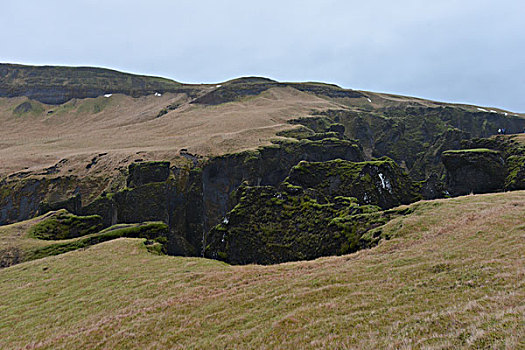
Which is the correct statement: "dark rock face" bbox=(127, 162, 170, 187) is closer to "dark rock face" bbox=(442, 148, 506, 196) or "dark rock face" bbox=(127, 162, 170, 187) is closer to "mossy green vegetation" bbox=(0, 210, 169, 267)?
"mossy green vegetation" bbox=(0, 210, 169, 267)

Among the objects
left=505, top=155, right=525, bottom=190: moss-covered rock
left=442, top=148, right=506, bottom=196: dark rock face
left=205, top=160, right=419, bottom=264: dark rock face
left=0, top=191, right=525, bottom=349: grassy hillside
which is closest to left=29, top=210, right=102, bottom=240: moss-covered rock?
left=0, top=191, right=525, bottom=349: grassy hillside

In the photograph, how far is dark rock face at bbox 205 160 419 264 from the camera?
33.3 m

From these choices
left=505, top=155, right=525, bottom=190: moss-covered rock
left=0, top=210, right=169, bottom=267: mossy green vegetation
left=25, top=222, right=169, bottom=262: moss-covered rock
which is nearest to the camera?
left=25, top=222, right=169, bottom=262: moss-covered rock

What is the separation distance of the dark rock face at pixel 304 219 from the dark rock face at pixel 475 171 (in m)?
25.6

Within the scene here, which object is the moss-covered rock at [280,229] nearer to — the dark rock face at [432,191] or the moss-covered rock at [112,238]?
the moss-covered rock at [112,238]

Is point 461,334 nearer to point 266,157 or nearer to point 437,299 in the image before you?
point 437,299

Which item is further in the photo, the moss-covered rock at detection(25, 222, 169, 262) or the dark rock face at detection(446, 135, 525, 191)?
the dark rock face at detection(446, 135, 525, 191)

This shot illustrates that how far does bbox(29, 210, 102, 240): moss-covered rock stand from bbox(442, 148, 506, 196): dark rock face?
82.7m

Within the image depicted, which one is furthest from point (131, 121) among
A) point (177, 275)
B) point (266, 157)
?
point (177, 275)

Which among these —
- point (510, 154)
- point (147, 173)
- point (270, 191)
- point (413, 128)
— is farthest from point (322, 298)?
point (413, 128)

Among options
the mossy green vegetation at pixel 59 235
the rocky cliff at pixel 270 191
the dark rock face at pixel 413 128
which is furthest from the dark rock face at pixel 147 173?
the dark rock face at pixel 413 128

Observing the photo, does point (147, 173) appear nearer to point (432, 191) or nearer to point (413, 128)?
point (432, 191)

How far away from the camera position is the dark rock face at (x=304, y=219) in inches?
1313

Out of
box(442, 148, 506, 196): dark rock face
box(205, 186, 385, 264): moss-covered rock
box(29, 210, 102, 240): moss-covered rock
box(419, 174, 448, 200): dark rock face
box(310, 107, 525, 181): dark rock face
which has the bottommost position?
box(29, 210, 102, 240): moss-covered rock
